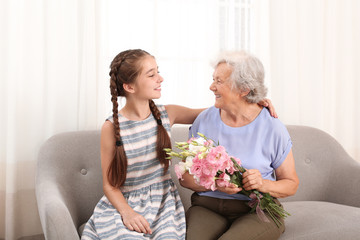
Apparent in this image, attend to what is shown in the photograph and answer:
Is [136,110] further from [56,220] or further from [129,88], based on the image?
[56,220]

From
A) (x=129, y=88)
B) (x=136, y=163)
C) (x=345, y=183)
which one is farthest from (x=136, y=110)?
(x=345, y=183)

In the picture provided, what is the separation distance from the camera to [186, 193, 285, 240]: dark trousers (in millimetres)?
1960

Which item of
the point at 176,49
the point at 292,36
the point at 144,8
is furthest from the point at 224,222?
the point at 292,36

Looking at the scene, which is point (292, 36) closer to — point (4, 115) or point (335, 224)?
point (335, 224)

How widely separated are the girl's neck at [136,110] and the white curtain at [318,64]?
1.33 meters

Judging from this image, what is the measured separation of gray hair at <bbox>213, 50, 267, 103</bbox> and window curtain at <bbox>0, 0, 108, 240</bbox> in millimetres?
957

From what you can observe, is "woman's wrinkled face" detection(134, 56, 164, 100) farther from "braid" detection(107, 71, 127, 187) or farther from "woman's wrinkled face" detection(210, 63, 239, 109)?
"woman's wrinkled face" detection(210, 63, 239, 109)

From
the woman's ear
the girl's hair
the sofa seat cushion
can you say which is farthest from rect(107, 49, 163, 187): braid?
the sofa seat cushion

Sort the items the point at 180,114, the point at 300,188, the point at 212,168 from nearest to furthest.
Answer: the point at 212,168, the point at 180,114, the point at 300,188

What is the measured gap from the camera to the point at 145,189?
2.21 metres

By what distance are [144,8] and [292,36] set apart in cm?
116

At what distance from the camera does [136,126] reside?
2186 millimetres

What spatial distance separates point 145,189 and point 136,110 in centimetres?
41

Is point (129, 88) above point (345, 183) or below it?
above
